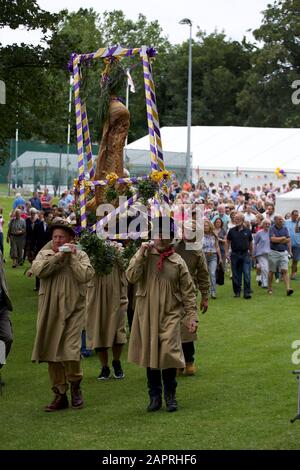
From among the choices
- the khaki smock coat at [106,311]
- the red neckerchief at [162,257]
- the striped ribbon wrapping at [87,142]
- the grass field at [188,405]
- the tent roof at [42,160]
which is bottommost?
the grass field at [188,405]

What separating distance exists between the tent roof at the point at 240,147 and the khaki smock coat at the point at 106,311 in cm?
3469

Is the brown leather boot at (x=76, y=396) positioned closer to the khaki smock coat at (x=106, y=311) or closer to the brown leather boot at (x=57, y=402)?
the brown leather boot at (x=57, y=402)

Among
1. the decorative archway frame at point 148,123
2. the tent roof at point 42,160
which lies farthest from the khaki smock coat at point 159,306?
the tent roof at point 42,160

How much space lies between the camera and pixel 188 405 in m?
10.8

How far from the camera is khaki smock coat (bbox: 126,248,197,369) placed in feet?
33.6

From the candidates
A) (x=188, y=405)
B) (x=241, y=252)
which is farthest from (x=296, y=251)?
(x=188, y=405)

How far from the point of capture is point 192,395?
11398 mm

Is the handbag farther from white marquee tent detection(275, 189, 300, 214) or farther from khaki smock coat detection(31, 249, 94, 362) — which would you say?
white marquee tent detection(275, 189, 300, 214)

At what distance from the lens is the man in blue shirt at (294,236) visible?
25.4 meters

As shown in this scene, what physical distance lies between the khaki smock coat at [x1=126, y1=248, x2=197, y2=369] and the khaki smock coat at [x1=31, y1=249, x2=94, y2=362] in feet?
1.91

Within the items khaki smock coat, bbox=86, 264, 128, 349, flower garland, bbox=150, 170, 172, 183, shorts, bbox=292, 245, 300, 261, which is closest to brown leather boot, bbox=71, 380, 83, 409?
khaki smock coat, bbox=86, 264, 128, 349

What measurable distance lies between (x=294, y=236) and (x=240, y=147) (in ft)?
85.8

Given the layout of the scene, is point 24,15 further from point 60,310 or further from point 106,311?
point 60,310
